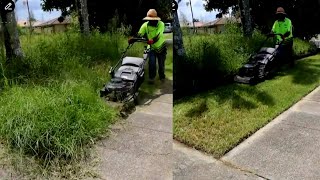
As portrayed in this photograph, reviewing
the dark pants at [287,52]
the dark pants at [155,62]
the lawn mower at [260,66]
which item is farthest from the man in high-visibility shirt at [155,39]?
the dark pants at [287,52]

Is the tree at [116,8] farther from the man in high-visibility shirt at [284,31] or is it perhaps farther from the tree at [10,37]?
the man in high-visibility shirt at [284,31]

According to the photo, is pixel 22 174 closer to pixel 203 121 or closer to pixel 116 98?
pixel 116 98

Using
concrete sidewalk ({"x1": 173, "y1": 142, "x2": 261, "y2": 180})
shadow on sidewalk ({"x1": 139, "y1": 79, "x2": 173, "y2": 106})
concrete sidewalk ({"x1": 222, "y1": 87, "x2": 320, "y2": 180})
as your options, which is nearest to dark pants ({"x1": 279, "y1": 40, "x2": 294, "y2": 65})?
concrete sidewalk ({"x1": 222, "y1": 87, "x2": 320, "y2": 180})

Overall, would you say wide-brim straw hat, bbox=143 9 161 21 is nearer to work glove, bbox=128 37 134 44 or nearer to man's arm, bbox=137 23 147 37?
man's arm, bbox=137 23 147 37

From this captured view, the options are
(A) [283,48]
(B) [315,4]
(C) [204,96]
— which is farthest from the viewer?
(B) [315,4]

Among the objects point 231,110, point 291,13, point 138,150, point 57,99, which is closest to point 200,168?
point 138,150

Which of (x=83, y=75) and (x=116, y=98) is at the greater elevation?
(x=83, y=75)

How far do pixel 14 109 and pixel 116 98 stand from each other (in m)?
1.12

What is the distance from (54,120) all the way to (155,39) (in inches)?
70.8

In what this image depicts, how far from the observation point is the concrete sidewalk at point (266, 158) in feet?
9.43

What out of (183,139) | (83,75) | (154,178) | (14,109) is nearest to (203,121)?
(183,139)

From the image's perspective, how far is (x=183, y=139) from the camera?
10.2 ft

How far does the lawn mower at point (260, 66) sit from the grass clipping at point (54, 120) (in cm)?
293

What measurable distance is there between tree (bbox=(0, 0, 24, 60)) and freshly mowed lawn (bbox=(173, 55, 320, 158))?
1.46m
